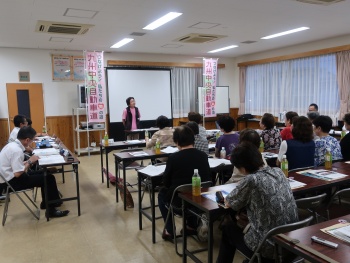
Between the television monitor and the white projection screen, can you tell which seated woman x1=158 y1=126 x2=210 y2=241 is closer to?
the television monitor

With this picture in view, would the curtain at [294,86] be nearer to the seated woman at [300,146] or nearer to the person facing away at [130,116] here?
the person facing away at [130,116]

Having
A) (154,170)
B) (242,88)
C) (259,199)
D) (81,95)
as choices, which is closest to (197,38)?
(81,95)

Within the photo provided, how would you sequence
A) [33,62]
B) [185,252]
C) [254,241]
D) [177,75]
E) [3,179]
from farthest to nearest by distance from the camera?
[177,75] → [33,62] → [3,179] → [185,252] → [254,241]

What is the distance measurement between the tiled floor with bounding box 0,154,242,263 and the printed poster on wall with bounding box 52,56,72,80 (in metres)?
4.39

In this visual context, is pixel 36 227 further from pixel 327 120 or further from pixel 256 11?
pixel 256 11

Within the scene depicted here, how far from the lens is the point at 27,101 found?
755cm

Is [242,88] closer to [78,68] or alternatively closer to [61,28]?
[78,68]

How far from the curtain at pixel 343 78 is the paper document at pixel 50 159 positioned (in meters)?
6.10

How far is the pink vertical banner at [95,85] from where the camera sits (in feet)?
23.3

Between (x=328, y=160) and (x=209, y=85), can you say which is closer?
(x=328, y=160)

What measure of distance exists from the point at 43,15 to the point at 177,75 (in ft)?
16.6

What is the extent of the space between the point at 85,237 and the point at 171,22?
3723 mm

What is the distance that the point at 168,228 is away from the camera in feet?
9.53

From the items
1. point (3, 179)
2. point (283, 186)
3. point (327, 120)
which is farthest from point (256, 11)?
point (3, 179)
